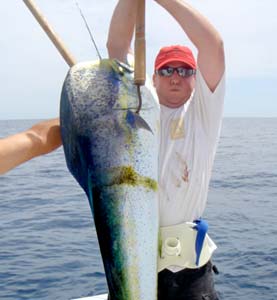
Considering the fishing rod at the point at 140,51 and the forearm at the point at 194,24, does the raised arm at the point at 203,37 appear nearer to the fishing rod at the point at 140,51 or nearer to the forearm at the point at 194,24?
the forearm at the point at 194,24

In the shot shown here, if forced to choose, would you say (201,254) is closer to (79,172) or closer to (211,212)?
(79,172)

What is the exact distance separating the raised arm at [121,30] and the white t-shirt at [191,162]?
457 millimetres

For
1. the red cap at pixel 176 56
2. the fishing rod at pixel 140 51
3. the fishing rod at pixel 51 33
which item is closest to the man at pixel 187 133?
the red cap at pixel 176 56

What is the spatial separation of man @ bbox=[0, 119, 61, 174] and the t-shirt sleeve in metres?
0.95

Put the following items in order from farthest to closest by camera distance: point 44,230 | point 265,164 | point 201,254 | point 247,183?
point 265,164, point 247,183, point 44,230, point 201,254

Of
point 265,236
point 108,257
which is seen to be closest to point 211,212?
point 265,236

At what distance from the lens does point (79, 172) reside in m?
2.09

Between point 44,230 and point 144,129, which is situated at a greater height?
point 144,129

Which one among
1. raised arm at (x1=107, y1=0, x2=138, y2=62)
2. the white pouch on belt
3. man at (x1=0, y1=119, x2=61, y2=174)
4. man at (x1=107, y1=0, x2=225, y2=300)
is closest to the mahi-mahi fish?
man at (x1=0, y1=119, x2=61, y2=174)

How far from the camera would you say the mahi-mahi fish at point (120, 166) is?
199 cm

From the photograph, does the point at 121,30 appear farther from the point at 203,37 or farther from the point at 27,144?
the point at 27,144

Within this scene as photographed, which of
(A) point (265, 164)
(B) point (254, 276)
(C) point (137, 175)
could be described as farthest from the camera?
(A) point (265, 164)

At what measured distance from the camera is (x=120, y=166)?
200 cm

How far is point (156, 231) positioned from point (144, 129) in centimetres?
37
